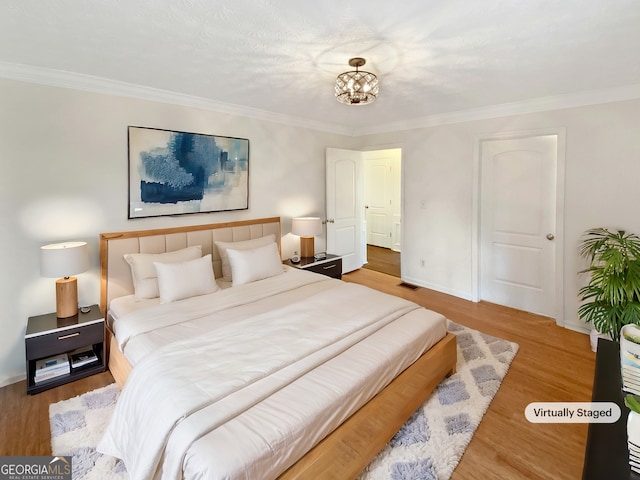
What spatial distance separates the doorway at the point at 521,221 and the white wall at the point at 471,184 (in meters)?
0.11

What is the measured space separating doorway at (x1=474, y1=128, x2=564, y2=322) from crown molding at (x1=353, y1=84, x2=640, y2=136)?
10.5 inches

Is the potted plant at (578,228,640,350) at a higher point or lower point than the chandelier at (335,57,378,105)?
lower

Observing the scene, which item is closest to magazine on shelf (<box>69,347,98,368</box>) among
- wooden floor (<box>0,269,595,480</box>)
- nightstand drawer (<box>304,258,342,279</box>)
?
wooden floor (<box>0,269,595,480</box>)

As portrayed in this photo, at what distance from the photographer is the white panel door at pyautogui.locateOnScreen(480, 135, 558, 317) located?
3.52 meters

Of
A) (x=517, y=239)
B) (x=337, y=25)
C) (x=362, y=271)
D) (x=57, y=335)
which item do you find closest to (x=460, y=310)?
(x=517, y=239)

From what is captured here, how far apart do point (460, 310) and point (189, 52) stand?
12.3 ft

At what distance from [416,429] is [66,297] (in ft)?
8.98

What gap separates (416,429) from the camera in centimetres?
195

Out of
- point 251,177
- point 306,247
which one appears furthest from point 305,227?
point 251,177

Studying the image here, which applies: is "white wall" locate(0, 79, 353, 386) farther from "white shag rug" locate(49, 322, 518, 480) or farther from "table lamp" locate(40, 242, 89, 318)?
"white shag rug" locate(49, 322, 518, 480)

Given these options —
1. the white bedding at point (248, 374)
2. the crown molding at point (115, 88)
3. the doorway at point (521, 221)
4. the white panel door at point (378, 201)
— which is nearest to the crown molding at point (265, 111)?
the crown molding at point (115, 88)

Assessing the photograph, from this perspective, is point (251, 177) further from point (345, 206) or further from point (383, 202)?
point (383, 202)

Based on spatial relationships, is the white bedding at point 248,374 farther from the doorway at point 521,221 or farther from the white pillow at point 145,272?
the doorway at point 521,221

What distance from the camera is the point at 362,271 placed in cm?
546
